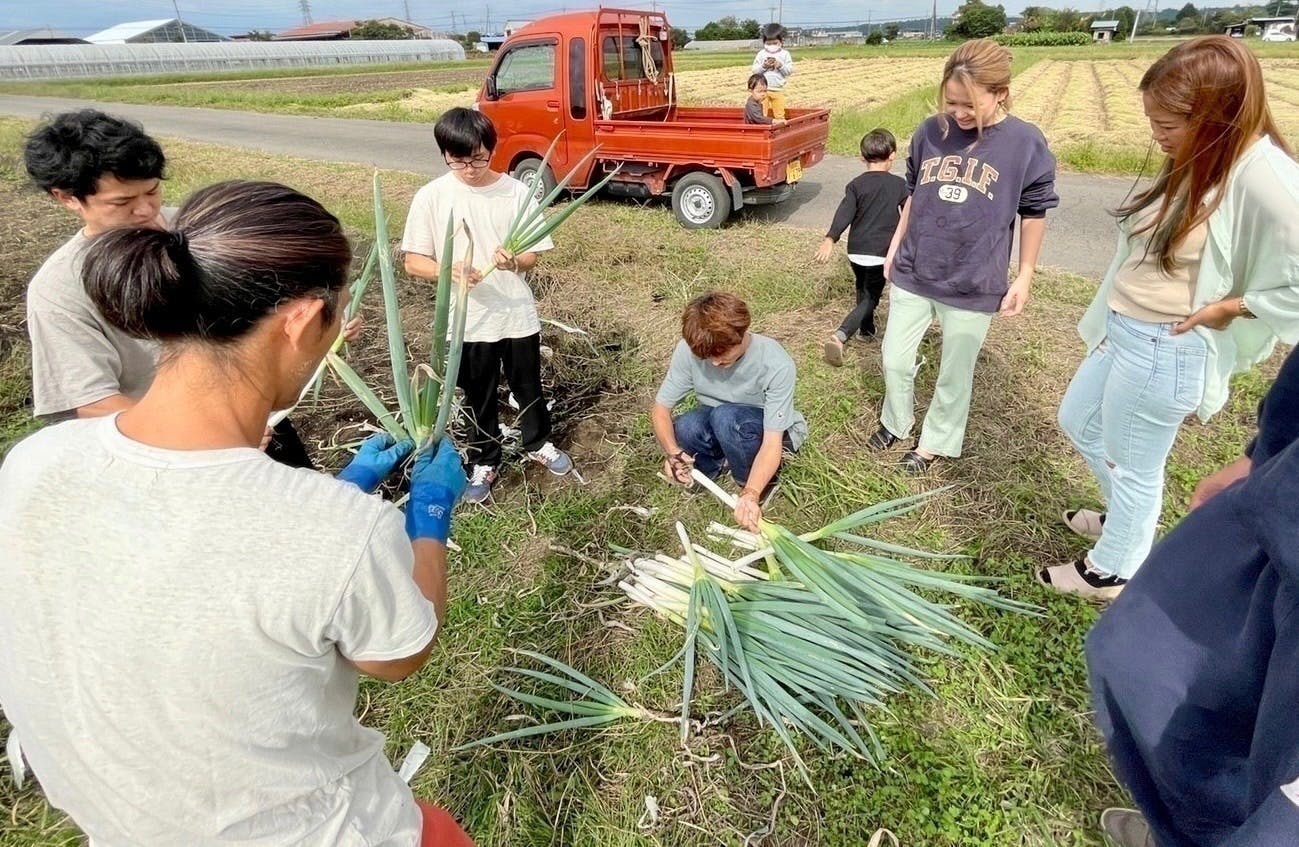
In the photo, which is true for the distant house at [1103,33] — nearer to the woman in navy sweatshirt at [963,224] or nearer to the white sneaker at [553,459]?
the woman in navy sweatshirt at [963,224]

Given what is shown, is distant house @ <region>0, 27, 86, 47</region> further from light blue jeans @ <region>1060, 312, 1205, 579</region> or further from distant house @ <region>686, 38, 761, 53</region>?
light blue jeans @ <region>1060, 312, 1205, 579</region>

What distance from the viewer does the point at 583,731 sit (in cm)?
204

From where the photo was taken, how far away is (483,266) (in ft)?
8.87

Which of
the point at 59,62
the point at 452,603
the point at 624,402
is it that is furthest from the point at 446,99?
the point at 59,62

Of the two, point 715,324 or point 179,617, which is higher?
point 179,617

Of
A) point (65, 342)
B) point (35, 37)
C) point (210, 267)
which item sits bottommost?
point (65, 342)

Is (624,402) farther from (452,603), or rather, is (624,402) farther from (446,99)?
(446,99)

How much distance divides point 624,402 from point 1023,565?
2.02 metres

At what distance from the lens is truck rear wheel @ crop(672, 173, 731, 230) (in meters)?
6.66

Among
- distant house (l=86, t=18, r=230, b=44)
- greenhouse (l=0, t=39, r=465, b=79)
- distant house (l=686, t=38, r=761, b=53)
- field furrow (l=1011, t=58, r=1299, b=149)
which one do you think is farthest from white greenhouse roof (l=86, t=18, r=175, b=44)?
field furrow (l=1011, t=58, r=1299, b=149)

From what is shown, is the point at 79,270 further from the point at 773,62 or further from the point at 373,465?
the point at 773,62

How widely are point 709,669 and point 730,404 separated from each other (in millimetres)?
1058

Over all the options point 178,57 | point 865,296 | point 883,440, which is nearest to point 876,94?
point 865,296

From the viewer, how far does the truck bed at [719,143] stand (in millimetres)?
6371
